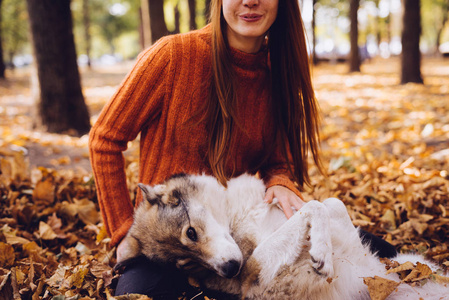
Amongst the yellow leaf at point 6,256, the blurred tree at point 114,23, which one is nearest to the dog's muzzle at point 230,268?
the yellow leaf at point 6,256

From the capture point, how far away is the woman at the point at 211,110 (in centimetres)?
263

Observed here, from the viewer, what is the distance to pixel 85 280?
8.73 ft

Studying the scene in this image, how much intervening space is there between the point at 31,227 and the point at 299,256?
9.17 ft

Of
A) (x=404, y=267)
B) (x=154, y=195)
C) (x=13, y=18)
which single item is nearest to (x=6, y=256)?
(x=154, y=195)

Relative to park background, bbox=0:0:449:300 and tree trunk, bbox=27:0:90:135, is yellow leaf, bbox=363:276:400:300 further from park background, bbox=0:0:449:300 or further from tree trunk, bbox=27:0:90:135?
tree trunk, bbox=27:0:90:135

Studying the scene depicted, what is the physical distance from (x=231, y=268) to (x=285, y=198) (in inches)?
28.4

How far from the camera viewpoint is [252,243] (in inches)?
96.9

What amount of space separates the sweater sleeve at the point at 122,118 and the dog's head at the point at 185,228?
0.25 meters

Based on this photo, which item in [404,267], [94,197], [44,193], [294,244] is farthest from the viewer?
[94,197]

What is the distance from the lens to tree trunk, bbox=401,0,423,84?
11.2 metres

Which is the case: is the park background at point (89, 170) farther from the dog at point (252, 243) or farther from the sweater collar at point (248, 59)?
the sweater collar at point (248, 59)

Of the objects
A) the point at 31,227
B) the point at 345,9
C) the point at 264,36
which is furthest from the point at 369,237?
the point at 345,9

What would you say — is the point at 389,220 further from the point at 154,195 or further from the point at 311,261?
the point at 154,195

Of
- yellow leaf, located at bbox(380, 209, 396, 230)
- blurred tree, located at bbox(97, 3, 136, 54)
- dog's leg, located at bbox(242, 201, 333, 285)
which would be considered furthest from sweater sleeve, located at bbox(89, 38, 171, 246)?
blurred tree, located at bbox(97, 3, 136, 54)
